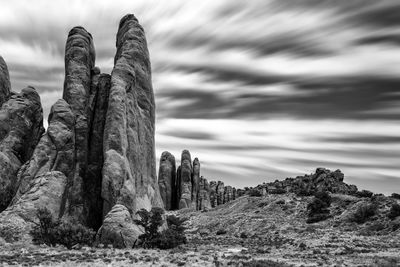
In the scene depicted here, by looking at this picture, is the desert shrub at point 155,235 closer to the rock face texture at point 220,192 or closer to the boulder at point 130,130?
the boulder at point 130,130

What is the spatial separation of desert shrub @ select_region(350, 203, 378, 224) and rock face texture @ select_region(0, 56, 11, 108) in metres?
54.3

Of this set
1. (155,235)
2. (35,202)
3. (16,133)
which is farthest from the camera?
(16,133)

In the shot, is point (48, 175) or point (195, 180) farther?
point (195, 180)

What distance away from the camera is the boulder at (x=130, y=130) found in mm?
39656

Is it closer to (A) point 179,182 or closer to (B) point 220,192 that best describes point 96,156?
(A) point 179,182

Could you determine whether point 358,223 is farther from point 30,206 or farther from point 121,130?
point 30,206

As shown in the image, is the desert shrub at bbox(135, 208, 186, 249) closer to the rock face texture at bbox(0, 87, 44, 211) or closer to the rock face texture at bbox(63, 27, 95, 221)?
the rock face texture at bbox(63, 27, 95, 221)

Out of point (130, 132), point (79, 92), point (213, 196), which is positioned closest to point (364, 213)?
point (130, 132)

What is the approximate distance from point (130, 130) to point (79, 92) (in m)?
8.96

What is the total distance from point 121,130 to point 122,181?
274 inches

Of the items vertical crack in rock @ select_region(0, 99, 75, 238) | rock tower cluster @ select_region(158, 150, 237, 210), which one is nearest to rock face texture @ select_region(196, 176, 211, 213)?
rock tower cluster @ select_region(158, 150, 237, 210)

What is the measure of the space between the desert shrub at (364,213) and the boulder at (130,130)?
2782 cm

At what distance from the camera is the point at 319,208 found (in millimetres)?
55688

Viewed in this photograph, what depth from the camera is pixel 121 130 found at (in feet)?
144
